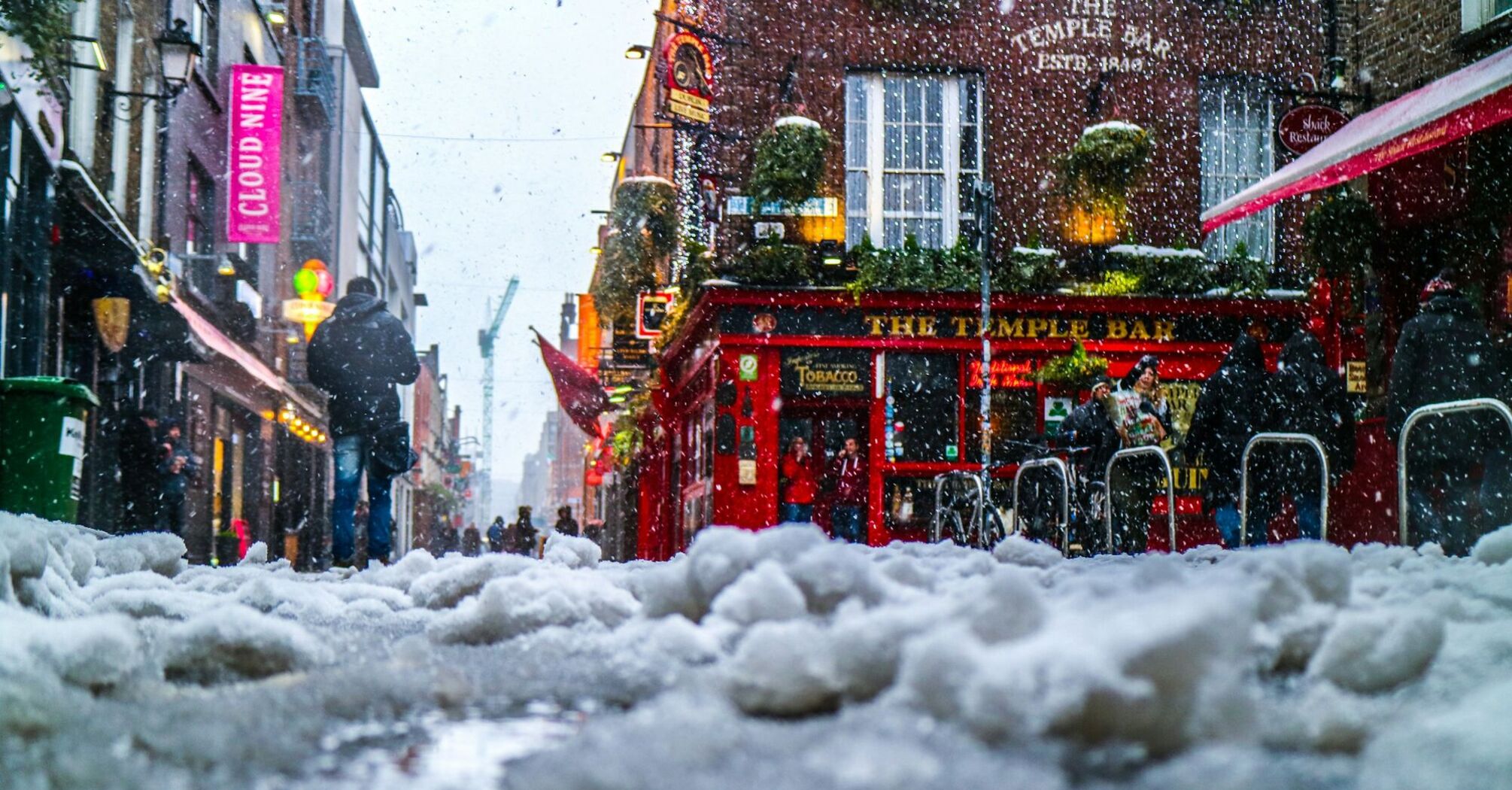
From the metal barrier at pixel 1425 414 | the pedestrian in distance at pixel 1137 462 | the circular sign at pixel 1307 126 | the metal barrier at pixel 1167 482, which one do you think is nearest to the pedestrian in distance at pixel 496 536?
the circular sign at pixel 1307 126

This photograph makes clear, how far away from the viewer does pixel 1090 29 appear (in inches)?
826

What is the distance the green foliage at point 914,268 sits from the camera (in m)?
19.0

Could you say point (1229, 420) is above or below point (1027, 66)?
below

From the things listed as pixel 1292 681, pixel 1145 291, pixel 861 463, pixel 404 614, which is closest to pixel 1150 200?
pixel 1145 291

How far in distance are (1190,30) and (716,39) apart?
674 cm

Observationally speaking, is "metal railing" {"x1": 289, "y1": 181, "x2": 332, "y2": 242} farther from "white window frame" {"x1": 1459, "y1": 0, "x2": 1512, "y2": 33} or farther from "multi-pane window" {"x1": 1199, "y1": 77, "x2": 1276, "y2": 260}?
"white window frame" {"x1": 1459, "y1": 0, "x2": 1512, "y2": 33}

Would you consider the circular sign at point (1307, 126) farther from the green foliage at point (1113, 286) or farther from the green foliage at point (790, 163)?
the green foliage at point (790, 163)

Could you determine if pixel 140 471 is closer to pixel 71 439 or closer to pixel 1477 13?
pixel 71 439

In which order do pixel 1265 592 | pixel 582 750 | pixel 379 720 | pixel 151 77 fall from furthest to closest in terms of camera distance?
1. pixel 151 77
2. pixel 1265 592
3. pixel 379 720
4. pixel 582 750

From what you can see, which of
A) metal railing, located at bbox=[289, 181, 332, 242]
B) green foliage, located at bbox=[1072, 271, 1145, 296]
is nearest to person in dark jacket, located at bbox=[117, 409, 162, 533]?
green foliage, located at bbox=[1072, 271, 1145, 296]

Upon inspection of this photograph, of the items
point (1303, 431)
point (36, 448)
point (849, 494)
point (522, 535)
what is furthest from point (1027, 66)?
point (522, 535)

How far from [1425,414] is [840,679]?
231 inches

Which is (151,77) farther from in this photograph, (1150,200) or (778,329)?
(1150,200)

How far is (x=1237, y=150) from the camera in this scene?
20.8 metres
